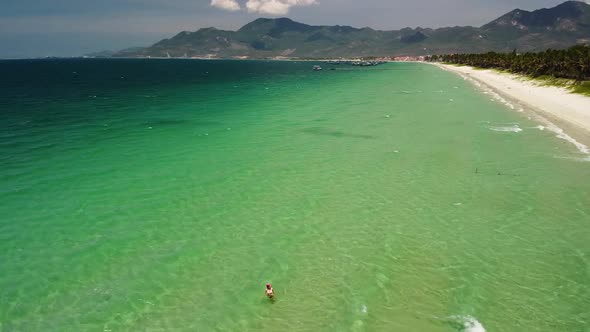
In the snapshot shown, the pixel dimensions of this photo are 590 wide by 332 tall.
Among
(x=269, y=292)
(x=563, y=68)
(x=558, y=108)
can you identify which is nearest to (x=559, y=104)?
(x=558, y=108)

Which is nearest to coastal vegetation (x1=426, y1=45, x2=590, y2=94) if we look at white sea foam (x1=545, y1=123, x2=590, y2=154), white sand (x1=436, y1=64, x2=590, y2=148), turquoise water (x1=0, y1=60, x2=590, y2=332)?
white sand (x1=436, y1=64, x2=590, y2=148)

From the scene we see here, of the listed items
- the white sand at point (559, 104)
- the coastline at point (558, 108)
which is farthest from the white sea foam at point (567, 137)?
the white sand at point (559, 104)

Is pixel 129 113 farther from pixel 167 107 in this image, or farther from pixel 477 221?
pixel 477 221

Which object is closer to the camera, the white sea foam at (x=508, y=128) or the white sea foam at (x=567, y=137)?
the white sea foam at (x=567, y=137)

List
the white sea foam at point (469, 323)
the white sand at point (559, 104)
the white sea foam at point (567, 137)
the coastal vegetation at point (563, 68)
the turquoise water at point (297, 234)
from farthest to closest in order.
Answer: the coastal vegetation at point (563, 68)
the white sand at point (559, 104)
the white sea foam at point (567, 137)
the turquoise water at point (297, 234)
the white sea foam at point (469, 323)

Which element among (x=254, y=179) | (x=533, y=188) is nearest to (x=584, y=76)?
(x=533, y=188)

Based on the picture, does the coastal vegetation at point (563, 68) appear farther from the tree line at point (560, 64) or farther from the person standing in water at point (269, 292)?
the person standing in water at point (269, 292)

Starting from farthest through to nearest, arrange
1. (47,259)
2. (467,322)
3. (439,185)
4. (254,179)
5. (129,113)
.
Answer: (129,113) → (254,179) → (439,185) → (47,259) → (467,322)

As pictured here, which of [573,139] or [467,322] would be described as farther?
[573,139]
